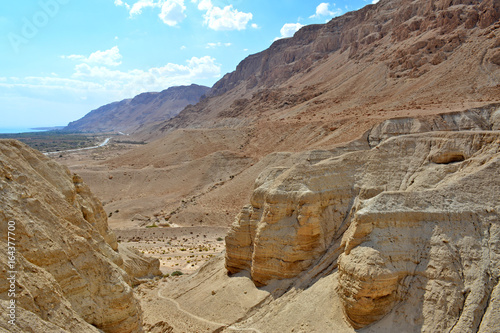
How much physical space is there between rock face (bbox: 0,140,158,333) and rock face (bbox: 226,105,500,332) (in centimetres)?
563

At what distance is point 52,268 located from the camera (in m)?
8.52

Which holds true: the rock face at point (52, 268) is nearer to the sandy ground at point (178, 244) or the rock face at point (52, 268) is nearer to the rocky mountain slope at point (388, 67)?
the sandy ground at point (178, 244)

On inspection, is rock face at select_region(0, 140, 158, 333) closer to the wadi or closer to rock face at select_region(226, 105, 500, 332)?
the wadi

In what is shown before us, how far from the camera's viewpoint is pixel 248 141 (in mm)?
69312

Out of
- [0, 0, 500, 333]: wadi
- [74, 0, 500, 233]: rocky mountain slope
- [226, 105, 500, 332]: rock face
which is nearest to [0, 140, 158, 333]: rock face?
[0, 0, 500, 333]: wadi

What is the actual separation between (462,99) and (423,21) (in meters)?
27.1

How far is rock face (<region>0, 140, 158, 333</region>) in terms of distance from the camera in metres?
7.27

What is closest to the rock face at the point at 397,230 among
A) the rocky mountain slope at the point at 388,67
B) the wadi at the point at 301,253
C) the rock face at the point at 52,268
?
the wadi at the point at 301,253

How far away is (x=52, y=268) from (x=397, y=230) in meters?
8.56

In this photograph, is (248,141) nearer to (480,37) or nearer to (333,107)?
(333,107)

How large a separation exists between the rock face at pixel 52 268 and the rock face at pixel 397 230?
18.5ft

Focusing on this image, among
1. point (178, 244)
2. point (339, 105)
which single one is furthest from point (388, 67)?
point (178, 244)

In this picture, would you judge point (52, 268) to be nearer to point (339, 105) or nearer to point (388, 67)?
point (339, 105)

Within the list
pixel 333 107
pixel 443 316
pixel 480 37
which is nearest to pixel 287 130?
pixel 333 107
